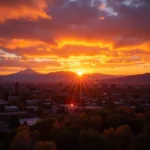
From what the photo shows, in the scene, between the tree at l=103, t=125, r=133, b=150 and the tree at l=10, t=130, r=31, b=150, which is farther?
the tree at l=103, t=125, r=133, b=150

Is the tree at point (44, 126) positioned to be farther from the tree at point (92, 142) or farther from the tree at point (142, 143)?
the tree at point (142, 143)

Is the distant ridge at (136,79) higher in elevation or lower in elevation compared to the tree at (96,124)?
higher

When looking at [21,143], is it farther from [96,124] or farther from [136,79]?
[136,79]

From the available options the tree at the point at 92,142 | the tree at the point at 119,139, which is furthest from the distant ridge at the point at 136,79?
the tree at the point at 92,142

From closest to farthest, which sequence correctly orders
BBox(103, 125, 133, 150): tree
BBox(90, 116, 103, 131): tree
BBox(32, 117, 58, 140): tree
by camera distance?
BBox(103, 125, 133, 150): tree < BBox(32, 117, 58, 140): tree < BBox(90, 116, 103, 131): tree

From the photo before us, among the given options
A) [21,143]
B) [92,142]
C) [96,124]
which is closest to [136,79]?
[96,124]

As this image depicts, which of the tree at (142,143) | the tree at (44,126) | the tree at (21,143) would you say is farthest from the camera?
the tree at (44,126)

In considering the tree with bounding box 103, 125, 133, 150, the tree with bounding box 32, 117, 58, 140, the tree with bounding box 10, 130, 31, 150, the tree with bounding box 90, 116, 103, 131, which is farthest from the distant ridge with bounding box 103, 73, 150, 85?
the tree with bounding box 10, 130, 31, 150

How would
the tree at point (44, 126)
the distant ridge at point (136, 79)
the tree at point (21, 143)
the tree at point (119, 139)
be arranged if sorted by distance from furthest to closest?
the distant ridge at point (136, 79) < the tree at point (44, 126) < the tree at point (119, 139) < the tree at point (21, 143)

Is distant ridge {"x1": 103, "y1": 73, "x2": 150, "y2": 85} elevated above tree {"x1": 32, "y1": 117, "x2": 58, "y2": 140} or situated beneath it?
elevated above

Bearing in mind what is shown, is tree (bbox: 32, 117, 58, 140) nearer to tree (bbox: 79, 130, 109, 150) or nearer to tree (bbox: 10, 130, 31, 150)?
tree (bbox: 10, 130, 31, 150)
